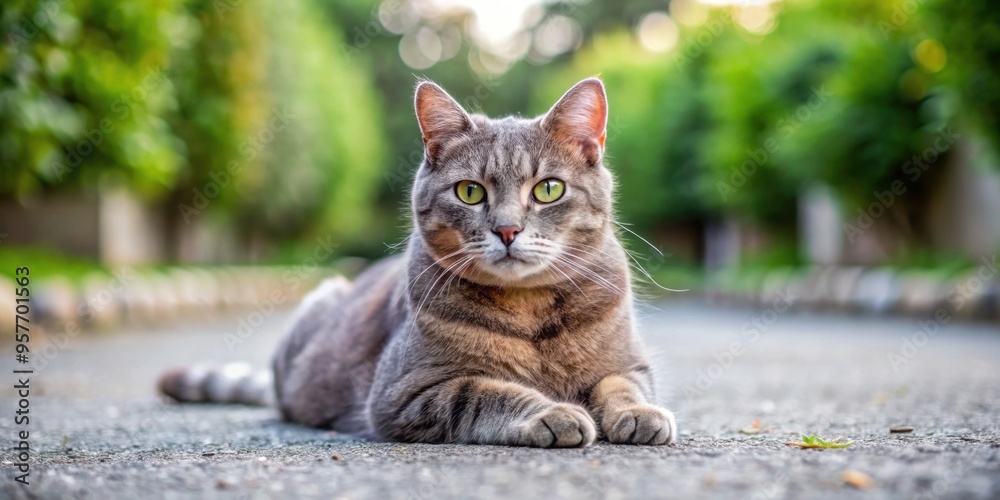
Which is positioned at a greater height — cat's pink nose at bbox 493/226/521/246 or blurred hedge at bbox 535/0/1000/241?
blurred hedge at bbox 535/0/1000/241

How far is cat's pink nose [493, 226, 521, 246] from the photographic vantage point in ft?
8.98

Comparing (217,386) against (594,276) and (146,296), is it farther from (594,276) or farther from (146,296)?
(146,296)

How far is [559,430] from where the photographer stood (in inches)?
98.7

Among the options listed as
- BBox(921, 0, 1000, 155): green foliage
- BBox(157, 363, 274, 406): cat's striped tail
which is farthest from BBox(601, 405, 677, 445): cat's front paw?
BBox(921, 0, 1000, 155): green foliage

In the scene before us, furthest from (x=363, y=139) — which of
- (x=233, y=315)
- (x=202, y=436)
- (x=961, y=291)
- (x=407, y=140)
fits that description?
(x=202, y=436)

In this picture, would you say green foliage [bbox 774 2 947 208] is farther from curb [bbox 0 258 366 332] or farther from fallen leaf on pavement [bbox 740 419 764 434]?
fallen leaf on pavement [bbox 740 419 764 434]

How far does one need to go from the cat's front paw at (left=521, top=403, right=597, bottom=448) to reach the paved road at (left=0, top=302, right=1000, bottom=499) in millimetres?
54

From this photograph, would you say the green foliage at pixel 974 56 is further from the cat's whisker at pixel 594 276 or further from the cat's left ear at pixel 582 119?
the cat's whisker at pixel 594 276

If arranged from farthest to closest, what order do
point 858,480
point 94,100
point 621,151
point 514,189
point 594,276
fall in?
point 621,151, point 94,100, point 594,276, point 514,189, point 858,480

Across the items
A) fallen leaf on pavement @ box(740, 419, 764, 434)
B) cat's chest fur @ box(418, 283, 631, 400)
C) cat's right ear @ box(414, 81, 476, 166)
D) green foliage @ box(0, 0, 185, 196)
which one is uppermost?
green foliage @ box(0, 0, 185, 196)

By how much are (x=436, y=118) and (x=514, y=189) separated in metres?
0.49

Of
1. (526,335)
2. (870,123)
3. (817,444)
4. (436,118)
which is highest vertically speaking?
(870,123)

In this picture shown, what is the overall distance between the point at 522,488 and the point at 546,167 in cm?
125

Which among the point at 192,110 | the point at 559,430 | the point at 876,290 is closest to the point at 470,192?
the point at 559,430
